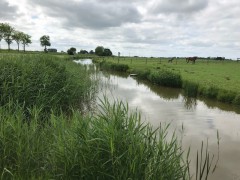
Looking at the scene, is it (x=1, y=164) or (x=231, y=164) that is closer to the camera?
(x=1, y=164)

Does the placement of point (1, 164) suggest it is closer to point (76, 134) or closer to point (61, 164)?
point (61, 164)

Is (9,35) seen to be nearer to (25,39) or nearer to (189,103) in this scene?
(25,39)

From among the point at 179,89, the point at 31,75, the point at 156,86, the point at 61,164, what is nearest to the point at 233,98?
the point at 179,89

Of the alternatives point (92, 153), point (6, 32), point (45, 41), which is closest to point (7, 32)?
point (6, 32)

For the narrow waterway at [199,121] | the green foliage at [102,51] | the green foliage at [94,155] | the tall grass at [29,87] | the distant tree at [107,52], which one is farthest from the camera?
the green foliage at [102,51]

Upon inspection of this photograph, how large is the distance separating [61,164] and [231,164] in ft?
18.3

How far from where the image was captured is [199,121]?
14.0 m

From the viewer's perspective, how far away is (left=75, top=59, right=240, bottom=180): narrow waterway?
8602 millimetres

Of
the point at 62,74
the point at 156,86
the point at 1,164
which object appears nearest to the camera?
the point at 1,164

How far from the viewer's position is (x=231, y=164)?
8336 mm

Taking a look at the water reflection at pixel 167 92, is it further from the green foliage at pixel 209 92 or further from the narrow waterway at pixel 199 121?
the green foliage at pixel 209 92

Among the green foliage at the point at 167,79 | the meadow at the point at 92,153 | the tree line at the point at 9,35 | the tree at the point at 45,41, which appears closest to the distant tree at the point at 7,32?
the tree line at the point at 9,35

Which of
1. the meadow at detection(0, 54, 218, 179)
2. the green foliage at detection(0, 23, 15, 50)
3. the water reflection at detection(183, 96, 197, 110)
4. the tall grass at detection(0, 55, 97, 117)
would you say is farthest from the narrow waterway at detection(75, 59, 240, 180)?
the green foliage at detection(0, 23, 15, 50)

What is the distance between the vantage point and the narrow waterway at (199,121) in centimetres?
860
